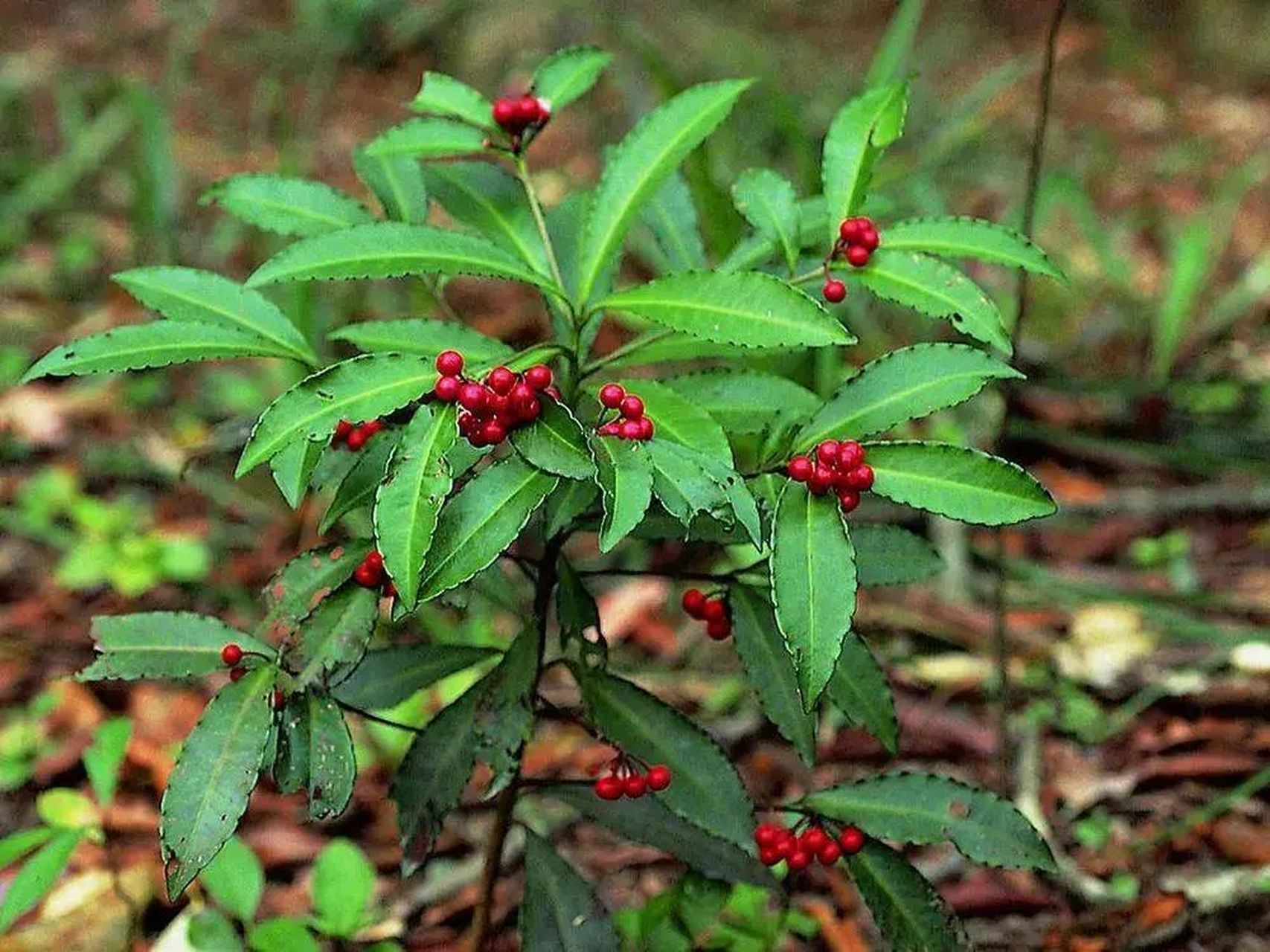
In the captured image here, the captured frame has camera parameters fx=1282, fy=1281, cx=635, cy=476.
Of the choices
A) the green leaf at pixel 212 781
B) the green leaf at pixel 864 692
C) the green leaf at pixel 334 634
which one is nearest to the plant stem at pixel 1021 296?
the green leaf at pixel 864 692

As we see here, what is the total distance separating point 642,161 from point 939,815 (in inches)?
29.8

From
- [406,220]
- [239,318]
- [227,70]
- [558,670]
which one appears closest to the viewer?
[239,318]

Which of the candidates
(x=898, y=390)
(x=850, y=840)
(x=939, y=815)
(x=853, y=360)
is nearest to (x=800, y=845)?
(x=850, y=840)

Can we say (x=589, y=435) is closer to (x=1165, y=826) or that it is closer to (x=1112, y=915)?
(x=1112, y=915)

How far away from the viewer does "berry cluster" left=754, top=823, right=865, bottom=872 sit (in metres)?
1.35

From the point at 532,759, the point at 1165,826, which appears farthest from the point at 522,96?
the point at 1165,826

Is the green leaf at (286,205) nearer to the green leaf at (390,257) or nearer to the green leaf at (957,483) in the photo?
the green leaf at (390,257)

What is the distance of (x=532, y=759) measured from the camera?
2.26 metres

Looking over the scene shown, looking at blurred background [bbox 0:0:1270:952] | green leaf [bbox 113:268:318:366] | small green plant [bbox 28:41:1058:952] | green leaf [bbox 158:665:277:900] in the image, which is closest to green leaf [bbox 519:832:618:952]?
small green plant [bbox 28:41:1058:952]

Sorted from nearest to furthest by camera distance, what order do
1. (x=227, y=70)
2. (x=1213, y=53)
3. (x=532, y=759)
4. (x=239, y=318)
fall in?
(x=239, y=318), (x=532, y=759), (x=1213, y=53), (x=227, y=70)

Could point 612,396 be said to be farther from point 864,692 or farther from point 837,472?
point 864,692

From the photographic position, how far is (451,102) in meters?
1.35

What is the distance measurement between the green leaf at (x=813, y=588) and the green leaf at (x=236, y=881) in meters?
0.90

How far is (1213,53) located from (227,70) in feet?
12.6
